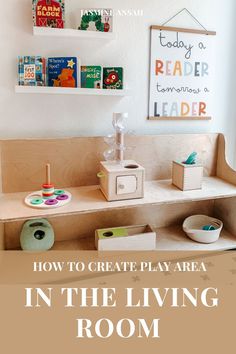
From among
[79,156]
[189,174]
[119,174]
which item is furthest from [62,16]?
[189,174]

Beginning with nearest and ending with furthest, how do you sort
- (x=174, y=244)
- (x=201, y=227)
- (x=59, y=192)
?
(x=59, y=192) < (x=174, y=244) < (x=201, y=227)

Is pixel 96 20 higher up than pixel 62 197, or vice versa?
pixel 96 20

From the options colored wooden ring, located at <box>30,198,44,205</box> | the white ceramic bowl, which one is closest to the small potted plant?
the white ceramic bowl

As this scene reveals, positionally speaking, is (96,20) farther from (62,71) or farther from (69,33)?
(62,71)

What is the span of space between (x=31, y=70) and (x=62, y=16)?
25cm

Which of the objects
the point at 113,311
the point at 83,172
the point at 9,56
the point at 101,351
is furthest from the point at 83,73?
the point at 101,351

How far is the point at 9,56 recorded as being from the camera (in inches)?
52.4

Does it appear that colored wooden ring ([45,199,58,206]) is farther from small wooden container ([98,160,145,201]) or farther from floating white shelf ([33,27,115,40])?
floating white shelf ([33,27,115,40])

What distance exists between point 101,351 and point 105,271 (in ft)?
1.16

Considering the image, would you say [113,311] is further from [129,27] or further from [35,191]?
[129,27]

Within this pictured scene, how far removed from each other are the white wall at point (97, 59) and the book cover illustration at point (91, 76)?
0.07 meters

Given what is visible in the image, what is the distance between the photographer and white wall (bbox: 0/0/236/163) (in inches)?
52.5

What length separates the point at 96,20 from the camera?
53.6 inches

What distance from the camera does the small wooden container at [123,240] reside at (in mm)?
1380
